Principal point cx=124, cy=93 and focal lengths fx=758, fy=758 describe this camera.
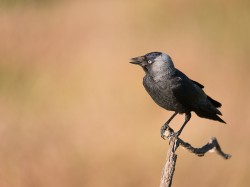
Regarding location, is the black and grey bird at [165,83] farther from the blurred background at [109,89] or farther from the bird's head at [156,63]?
the blurred background at [109,89]

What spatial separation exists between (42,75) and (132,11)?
2475 millimetres

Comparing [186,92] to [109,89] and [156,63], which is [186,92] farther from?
[109,89]

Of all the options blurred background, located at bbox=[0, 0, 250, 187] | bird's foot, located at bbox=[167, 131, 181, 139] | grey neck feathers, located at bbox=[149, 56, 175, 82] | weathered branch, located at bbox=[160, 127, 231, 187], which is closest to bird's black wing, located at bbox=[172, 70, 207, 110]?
grey neck feathers, located at bbox=[149, 56, 175, 82]

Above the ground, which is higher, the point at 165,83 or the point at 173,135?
the point at 165,83

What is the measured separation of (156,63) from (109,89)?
6.32 m

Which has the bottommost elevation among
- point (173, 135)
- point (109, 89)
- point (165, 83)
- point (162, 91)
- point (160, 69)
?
point (173, 135)

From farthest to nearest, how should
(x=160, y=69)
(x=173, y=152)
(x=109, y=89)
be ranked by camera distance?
(x=109, y=89) < (x=160, y=69) < (x=173, y=152)

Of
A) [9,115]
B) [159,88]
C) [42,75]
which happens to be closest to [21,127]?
[9,115]

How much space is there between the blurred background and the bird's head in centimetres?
522

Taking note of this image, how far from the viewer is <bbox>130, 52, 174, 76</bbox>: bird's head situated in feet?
27.5

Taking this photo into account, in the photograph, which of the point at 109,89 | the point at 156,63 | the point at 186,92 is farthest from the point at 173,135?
the point at 109,89

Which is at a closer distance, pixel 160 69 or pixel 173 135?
→ pixel 173 135

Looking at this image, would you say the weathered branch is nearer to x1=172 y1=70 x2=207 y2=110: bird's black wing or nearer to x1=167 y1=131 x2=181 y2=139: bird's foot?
x1=167 y1=131 x2=181 y2=139: bird's foot

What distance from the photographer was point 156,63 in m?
8.39
